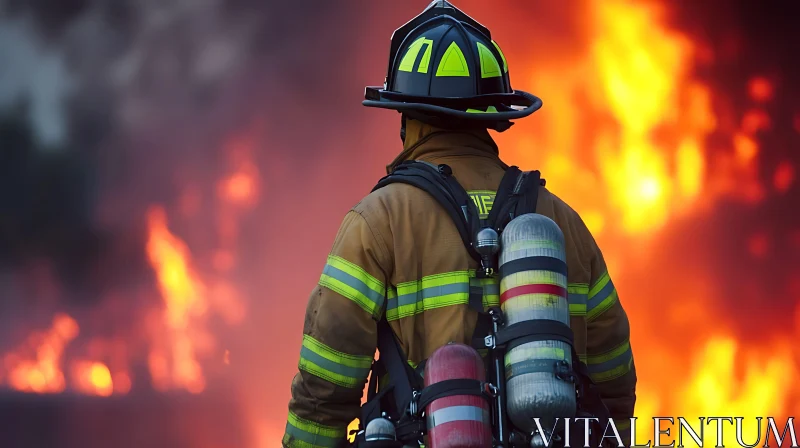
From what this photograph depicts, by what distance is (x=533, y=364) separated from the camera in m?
4.27

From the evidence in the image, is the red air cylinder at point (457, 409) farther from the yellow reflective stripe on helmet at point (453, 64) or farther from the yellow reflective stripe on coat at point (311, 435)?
the yellow reflective stripe on helmet at point (453, 64)

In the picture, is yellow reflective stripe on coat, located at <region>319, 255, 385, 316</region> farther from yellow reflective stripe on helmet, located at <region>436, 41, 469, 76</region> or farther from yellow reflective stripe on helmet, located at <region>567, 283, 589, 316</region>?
yellow reflective stripe on helmet, located at <region>436, 41, 469, 76</region>

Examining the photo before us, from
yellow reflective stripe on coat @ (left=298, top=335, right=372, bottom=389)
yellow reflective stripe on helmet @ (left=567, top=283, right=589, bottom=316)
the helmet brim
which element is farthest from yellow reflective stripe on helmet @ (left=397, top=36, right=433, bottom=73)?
yellow reflective stripe on coat @ (left=298, top=335, right=372, bottom=389)

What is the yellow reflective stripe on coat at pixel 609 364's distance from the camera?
209 inches

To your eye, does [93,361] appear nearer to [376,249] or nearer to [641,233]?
[641,233]

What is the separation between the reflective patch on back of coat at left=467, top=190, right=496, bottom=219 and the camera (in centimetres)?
476

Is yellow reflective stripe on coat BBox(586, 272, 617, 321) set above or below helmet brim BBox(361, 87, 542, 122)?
below

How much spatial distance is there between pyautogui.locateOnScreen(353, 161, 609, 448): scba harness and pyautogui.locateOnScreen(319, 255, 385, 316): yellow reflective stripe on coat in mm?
Answer: 140

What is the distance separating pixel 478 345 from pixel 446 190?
0.70 metres

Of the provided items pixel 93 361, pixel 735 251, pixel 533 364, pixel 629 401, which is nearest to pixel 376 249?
pixel 533 364

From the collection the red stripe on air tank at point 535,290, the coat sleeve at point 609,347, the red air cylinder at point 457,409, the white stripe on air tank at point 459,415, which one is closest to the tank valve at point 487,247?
the red stripe on air tank at point 535,290

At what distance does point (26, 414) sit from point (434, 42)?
11.8 meters

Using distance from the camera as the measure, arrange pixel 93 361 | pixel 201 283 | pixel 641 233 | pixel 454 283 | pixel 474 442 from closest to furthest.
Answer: pixel 474 442 → pixel 454 283 → pixel 641 233 → pixel 201 283 → pixel 93 361

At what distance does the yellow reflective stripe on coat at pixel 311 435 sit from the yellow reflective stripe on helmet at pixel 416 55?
1.69 m
